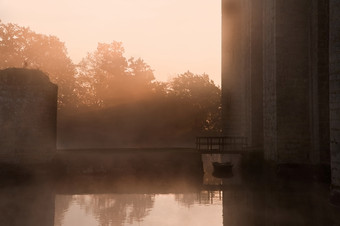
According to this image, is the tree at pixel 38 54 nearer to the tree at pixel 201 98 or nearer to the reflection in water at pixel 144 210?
the tree at pixel 201 98

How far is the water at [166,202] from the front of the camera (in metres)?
11.7

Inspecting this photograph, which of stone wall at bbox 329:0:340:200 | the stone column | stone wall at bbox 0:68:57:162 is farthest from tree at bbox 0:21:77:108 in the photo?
stone wall at bbox 329:0:340:200

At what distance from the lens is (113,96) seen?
46.4 meters

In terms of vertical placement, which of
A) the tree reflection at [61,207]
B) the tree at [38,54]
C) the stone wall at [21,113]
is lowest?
the tree reflection at [61,207]

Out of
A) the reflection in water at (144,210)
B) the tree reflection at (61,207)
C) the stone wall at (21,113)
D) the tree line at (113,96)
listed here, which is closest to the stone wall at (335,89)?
the reflection in water at (144,210)

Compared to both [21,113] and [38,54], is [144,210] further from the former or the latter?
[38,54]

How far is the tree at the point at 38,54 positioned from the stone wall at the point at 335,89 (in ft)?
126

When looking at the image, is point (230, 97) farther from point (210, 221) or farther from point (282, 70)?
point (210, 221)

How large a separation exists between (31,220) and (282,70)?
13.7 m

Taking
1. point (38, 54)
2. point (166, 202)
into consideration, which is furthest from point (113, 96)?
point (166, 202)

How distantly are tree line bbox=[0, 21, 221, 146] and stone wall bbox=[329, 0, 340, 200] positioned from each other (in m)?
28.7

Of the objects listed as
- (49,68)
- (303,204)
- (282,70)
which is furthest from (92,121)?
(303,204)

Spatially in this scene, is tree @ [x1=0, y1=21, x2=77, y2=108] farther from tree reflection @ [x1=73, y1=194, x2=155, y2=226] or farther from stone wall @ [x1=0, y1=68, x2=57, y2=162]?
tree reflection @ [x1=73, y1=194, x2=155, y2=226]

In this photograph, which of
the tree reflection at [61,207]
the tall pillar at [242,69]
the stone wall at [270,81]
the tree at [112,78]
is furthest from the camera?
the tree at [112,78]
